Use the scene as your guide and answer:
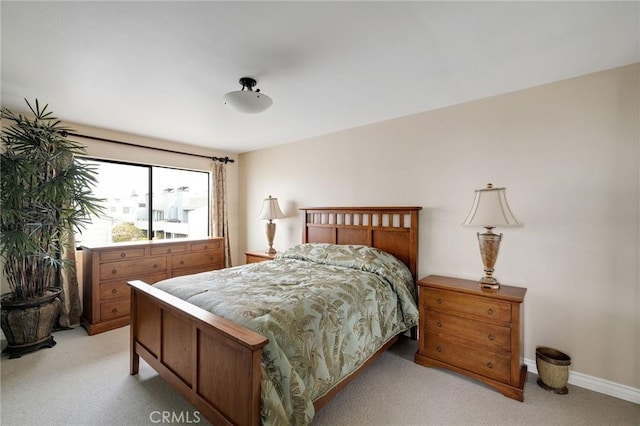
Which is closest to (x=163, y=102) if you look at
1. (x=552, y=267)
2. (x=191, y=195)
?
(x=191, y=195)

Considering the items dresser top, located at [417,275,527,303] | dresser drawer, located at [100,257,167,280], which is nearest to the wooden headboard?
dresser top, located at [417,275,527,303]

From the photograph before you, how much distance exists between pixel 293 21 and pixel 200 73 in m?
0.96

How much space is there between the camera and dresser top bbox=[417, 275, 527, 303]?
6.91ft

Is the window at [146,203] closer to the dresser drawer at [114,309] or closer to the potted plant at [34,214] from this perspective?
the potted plant at [34,214]

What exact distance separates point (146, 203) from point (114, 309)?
1.53 metres

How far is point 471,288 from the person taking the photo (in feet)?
7.52

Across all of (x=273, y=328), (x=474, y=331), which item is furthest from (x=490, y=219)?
(x=273, y=328)

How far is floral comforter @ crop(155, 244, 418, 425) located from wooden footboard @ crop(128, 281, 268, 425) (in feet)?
0.34

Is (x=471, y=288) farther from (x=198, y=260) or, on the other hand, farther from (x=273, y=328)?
(x=198, y=260)

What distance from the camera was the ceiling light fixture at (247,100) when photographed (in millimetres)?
1997

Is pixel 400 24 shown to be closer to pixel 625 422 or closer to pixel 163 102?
pixel 163 102

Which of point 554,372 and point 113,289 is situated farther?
point 113,289

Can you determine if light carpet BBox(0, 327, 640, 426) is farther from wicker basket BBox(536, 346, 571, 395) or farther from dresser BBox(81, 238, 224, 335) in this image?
dresser BBox(81, 238, 224, 335)

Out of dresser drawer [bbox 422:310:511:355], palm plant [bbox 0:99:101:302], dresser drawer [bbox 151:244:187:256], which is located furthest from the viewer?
dresser drawer [bbox 151:244:187:256]
